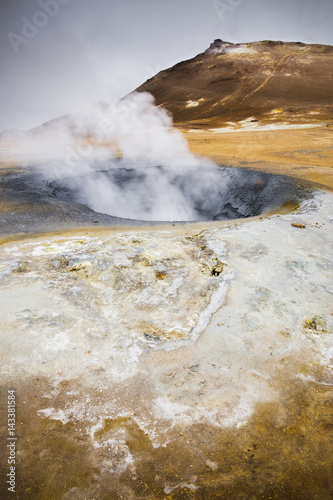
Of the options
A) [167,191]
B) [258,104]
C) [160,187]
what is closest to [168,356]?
[167,191]

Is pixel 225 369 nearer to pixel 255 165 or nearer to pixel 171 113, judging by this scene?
pixel 255 165

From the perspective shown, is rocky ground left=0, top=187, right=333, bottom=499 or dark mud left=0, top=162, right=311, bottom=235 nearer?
rocky ground left=0, top=187, right=333, bottom=499

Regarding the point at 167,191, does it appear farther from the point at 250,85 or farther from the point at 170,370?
the point at 250,85

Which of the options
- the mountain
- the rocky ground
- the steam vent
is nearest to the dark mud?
the steam vent

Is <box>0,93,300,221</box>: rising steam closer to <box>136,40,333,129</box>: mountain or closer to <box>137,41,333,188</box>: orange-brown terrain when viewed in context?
<box>137,41,333,188</box>: orange-brown terrain

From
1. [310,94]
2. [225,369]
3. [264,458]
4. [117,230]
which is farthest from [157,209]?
[310,94]

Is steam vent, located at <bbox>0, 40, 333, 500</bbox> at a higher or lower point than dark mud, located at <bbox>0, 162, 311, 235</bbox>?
lower

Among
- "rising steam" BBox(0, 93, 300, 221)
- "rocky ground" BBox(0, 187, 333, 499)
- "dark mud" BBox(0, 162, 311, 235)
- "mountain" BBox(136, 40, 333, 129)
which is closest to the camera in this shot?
"rocky ground" BBox(0, 187, 333, 499)

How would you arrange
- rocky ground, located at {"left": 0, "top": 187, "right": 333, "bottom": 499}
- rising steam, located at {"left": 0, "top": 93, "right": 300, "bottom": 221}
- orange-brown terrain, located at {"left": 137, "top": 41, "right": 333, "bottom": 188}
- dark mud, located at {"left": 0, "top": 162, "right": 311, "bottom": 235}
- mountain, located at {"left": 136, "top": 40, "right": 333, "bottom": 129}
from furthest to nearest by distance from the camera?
mountain, located at {"left": 136, "top": 40, "right": 333, "bottom": 129}
orange-brown terrain, located at {"left": 137, "top": 41, "right": 333, "bottom": 188}
rising steam, located at {"left": 0, "top": 93, "right": 300, "bottom": 221}
dark mud, located at {"left": 0, "top": 162, "right": 311, "bottom": 235}
rocky ground, located at {"left": 0, "top": 187, "right": 333, "bottom": 499}

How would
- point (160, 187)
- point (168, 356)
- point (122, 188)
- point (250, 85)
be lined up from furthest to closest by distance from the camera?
point (250, 85)
point (160, 187)
point (122, 188)
point (168, 356)

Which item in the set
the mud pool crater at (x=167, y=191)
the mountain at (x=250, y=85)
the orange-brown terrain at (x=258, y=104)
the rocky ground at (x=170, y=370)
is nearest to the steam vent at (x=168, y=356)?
the rocky ground at (x=170, y=370)
